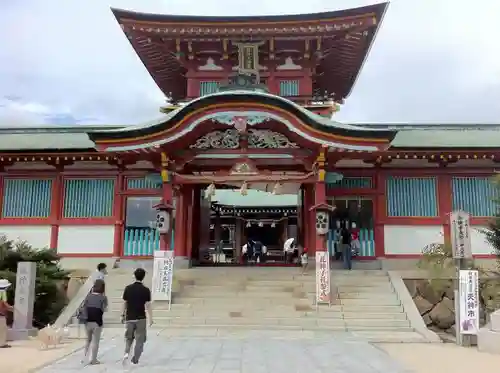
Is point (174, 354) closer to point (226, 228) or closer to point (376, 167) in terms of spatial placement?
point (376, 167)

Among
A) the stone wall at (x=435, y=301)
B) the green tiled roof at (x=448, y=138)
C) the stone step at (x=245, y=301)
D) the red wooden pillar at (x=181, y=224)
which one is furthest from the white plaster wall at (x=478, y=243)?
the red wooden pillar at (x=181, y=224)

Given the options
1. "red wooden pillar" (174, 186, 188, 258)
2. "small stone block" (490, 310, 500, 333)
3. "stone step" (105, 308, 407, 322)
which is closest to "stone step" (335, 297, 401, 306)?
"stone step" (105, 308, 407, 322)

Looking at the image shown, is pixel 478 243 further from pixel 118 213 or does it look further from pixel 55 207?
pixel 55 207

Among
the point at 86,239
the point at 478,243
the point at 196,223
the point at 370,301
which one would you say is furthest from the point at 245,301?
the point at 478,243

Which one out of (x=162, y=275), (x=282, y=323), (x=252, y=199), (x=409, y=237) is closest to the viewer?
(x=282, y=323)

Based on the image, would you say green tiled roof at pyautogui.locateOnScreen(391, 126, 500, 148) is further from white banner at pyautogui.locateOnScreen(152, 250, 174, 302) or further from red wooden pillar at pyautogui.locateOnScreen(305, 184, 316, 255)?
white banner at pyautogui.locateOnScreen(152, 250, 174, 302)

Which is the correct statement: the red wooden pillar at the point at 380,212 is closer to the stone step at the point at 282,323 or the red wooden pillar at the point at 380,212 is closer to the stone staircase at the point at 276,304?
the stone staircase at the point at 276,304

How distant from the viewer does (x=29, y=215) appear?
17.2m

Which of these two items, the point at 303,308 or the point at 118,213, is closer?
the point at 303,308

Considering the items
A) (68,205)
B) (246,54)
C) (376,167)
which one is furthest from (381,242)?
(68,205)

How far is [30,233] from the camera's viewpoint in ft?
55.7

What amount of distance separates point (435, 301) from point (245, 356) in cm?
743

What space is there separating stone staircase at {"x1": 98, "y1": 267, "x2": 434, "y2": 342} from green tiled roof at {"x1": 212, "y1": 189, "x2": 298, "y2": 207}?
1157cm

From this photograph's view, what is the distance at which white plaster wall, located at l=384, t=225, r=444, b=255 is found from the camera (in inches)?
643
